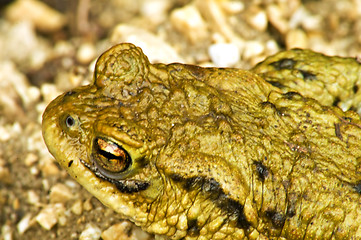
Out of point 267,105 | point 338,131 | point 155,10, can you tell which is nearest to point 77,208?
point 267,105

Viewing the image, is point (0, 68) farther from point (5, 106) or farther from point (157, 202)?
point (157, 202)

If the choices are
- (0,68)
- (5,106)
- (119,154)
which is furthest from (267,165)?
(0,68)

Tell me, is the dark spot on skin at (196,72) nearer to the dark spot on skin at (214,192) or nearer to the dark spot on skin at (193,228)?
the dark spot on skin at (214,192)

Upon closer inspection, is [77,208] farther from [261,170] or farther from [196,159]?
[261,170]

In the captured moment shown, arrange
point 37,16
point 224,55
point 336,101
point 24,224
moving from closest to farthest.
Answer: point 336,101 < point 24,224 < point 224,55 < point 37,16

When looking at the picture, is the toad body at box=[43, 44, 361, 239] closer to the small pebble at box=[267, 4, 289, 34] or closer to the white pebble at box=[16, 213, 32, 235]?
the white pebble at box=[16, 213, 32, 235]

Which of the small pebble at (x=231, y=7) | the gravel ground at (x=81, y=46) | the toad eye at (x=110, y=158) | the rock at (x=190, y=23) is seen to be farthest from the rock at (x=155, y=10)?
the toad eye at (x=110, y=158)
